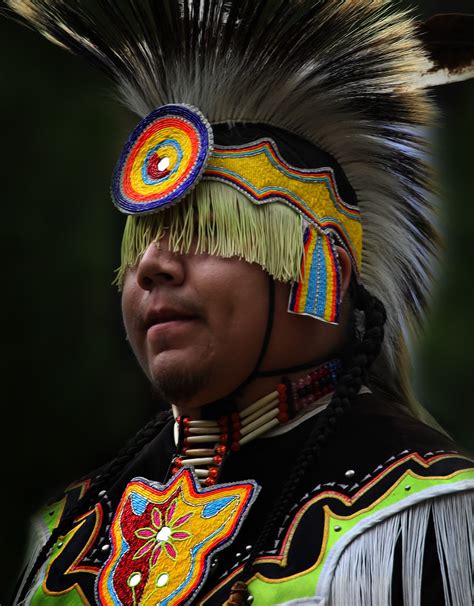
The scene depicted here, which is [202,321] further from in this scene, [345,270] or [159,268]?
[345,270]

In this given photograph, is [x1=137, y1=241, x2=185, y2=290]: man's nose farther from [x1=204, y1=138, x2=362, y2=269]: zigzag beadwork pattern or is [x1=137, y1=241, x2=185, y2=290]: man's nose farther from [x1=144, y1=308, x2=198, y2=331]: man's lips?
[x1=204, y1=138, x2=362, y2=269]: zigzag beadwork pattern

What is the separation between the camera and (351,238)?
3057mm

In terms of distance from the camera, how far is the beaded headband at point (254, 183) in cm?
289

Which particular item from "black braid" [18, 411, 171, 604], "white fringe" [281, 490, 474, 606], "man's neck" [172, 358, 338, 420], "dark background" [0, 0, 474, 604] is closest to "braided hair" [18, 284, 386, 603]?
"black braid" [18, 411, 171, 604]

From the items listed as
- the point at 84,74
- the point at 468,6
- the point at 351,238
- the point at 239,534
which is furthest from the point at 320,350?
the point at 468,6

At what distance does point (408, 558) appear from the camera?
2562 millimetres

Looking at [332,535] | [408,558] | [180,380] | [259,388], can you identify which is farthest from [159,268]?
[408,558]

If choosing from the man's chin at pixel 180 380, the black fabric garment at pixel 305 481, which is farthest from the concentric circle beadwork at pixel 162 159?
the black fabric garment at pixel 305 481

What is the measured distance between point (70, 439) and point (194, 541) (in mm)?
3390

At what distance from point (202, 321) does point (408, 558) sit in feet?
2.35

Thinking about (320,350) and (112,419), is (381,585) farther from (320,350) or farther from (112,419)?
(112,419)

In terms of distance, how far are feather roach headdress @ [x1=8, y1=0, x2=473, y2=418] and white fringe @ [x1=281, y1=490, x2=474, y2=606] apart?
0.54 metres

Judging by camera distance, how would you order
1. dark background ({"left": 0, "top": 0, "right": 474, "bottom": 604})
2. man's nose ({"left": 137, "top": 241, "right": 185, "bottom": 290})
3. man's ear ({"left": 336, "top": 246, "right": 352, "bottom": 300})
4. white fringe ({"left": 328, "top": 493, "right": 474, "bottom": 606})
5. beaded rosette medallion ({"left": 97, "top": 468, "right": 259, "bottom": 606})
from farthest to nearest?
dark background ({"left": 0, "top": 0, "right": 474, "bottom": 604}), man's ear ({"left": 336, "top": 246, "right": 352, "bottom": 300}), man's nose ({"left": 137, "top": 241, "right": 185, "bottom": 290}), beaded rosette medallion ({"left": 97, "top": 468, "right": 259, "bottom": 606}), white fringe ({"left": 328, "top": 493, "right": 474, "bottom": 606})

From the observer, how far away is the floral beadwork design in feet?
9.29
